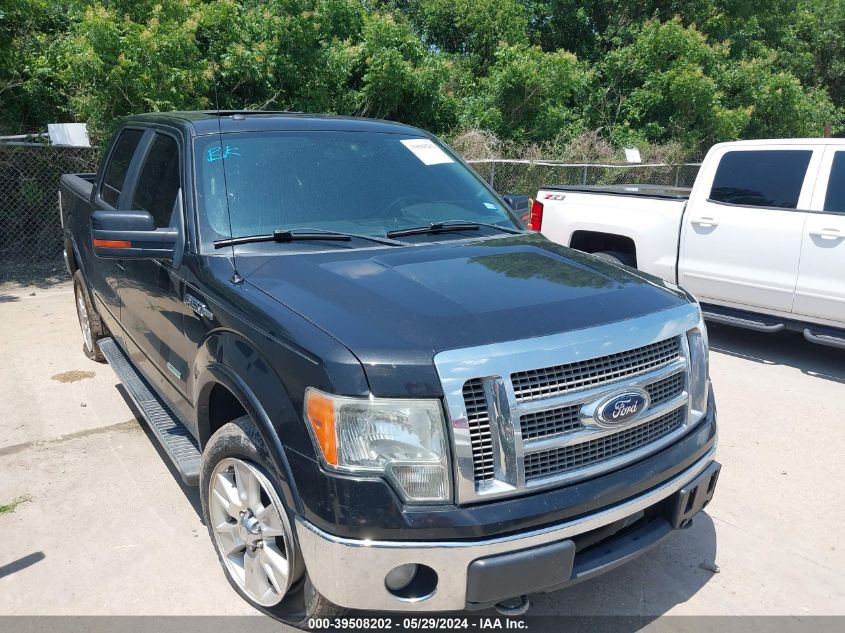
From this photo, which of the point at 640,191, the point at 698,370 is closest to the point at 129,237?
the point at 698,370

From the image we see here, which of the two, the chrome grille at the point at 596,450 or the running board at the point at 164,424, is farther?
the running board at the point at 164,424

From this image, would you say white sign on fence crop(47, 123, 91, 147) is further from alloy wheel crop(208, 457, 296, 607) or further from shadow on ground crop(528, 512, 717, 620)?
shadow on ground crop(528, 512, 717, 620)

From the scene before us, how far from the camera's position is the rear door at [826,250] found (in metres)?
5.74

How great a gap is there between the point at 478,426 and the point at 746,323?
4891 millimetres

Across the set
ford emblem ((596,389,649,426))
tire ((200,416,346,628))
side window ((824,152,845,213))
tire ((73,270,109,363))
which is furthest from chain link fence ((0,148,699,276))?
ford emblem ((596,389,649,426))

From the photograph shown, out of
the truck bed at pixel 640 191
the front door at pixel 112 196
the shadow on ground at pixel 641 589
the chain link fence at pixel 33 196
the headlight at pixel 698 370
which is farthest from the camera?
the chain link fence at pixel 33 196

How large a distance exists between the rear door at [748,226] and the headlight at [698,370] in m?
3.69

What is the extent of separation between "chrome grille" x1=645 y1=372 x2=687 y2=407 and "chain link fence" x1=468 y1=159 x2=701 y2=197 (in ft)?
28.3

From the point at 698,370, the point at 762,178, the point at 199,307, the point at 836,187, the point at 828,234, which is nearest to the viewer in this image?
the point at 698,370

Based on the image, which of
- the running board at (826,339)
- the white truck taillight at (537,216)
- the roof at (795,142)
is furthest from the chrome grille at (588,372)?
the white truck taillight at (537,216)

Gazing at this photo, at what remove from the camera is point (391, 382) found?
2.19 m

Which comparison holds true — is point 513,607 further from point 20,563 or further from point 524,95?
point 524,95

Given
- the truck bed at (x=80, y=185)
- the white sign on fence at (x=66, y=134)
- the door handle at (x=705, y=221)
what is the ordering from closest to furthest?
the truck bed at (x=80, y=185) → the door handle at (x=705, y=221) → the white sign on fence at (x=66, y=134)

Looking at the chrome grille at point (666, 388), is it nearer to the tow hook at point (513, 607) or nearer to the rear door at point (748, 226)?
the tow hook at point (513, 607)
